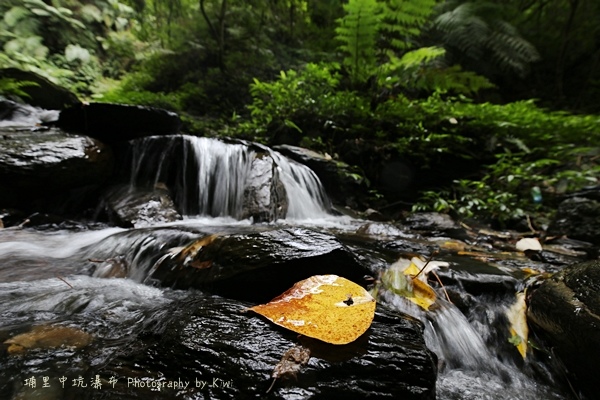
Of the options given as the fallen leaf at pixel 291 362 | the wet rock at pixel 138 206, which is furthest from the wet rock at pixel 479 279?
the wet rock at pixel 138 206

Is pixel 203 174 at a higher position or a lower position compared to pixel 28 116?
lower

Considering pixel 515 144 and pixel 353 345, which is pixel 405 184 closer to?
pixel 515 144

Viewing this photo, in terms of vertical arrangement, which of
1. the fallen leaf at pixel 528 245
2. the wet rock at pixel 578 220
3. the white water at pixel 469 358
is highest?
the wet rock at pixel 578 220

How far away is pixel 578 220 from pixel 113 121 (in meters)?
6.61

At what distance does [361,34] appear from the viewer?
236 inches

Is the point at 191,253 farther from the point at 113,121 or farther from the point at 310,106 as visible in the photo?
the point at 310,106

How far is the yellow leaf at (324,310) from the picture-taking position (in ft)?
3.83

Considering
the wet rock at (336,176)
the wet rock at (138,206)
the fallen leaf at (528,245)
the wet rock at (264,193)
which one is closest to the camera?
the fallen leaf at (528,245)

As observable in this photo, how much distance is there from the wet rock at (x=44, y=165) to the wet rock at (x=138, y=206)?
1.39 ft

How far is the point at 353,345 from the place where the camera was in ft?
3.81

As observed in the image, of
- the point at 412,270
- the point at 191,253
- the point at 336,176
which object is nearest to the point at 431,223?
the point at 336,176

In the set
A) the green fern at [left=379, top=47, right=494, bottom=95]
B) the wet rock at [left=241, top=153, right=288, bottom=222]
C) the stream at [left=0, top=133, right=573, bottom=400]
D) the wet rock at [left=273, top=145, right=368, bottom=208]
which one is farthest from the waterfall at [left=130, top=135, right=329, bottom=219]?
the green fern at [left=379, top=47, right=494, bottom=95]

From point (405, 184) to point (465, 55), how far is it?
18.5 ft

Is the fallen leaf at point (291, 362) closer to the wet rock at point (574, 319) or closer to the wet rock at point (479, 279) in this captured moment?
the wet rock at point (574, 319)
